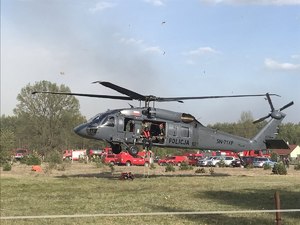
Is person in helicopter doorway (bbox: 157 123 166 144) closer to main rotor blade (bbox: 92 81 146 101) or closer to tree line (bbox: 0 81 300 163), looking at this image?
main rotor blade (bbox: 92 81 146 101)

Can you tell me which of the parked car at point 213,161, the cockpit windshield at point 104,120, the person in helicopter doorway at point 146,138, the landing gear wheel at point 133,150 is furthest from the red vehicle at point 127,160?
the landing gear wheel at point 133,150

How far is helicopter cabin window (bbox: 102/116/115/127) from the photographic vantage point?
80.4ft

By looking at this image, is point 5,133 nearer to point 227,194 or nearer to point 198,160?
point 198,160

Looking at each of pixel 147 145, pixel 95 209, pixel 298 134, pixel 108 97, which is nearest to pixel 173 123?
pixel 147 145

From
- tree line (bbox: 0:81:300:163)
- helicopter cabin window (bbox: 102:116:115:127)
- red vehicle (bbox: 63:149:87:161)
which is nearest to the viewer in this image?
helicopter cabin window (bbox: 102:116:115:127)

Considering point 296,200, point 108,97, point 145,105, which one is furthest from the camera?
point 145,105

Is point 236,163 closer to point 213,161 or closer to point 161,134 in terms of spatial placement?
point 213,161

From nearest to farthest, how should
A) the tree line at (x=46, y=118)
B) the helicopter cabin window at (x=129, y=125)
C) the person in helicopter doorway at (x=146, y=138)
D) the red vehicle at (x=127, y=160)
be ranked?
the helicopter cabin window at (x=129, y=125), the person in helicopter doorway at (x=146, y=138), the red vehicle at (x=127, y=160), the tree line at (x=46, y=118)

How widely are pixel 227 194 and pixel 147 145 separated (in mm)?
8284

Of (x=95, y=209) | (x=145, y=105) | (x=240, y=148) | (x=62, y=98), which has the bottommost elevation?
(x=95, y=209)

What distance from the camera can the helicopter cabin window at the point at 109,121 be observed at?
24516mm

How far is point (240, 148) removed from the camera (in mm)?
28828

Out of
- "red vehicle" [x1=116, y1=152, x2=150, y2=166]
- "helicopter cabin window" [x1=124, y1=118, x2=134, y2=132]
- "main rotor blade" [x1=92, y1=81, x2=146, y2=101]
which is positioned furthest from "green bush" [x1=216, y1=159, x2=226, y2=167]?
"main rotor blade" [x1=92, y1=81, x2=146, y2=101]

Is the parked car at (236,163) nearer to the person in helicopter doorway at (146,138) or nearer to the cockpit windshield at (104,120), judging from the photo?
the person in helicopter doorway at (146,138)
